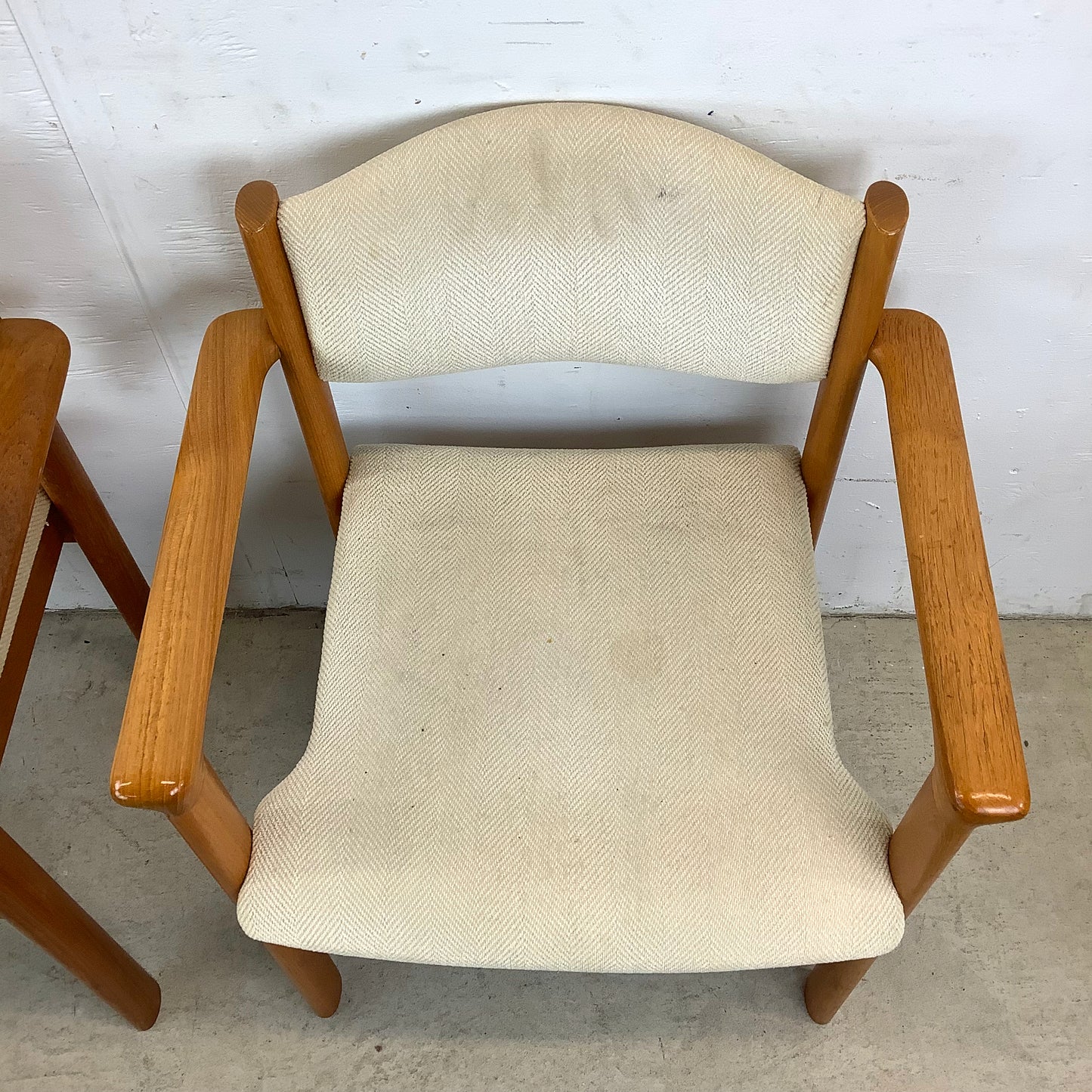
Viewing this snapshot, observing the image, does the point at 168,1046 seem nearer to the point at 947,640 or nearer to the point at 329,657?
the point at 329,657

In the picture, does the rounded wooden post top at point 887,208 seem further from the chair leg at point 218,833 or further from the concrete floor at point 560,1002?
the concrete floor at point 560,1002

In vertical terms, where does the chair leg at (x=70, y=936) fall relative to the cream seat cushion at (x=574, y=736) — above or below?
below

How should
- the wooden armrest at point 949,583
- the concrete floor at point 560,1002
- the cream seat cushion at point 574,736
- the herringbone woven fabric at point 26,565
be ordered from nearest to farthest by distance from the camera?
1. the wooden armrest at point 949,583
2. the cream seat cushion at point 574,736
3. the herringbone woven fabric at point 26,565
4. the concrete floor at point 560,1002

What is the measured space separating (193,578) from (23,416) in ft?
0.79

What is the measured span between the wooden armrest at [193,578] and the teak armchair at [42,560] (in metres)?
0.13

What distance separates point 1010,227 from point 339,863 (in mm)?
791

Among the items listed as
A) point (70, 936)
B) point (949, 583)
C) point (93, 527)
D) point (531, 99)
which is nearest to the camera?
point (949, 583)

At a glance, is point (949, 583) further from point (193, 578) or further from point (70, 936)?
point (70, 936)

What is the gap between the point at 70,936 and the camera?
91cm

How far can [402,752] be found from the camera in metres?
0.79

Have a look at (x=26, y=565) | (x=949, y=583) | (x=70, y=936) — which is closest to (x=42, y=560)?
(x=26, y=565)

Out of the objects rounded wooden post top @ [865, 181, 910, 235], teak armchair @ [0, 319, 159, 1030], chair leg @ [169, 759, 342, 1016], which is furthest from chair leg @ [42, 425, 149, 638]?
rounded wooden post top @ [865, 181, 910, 235]

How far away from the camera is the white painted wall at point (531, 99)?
28.9 inches

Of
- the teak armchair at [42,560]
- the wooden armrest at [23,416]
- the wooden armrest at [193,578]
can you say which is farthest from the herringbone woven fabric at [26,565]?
the wooden armrest at [193,578]
